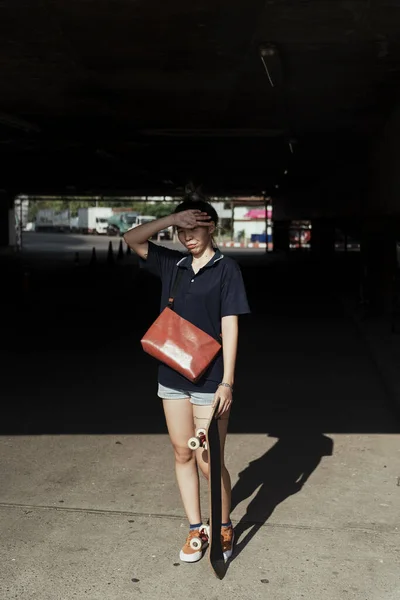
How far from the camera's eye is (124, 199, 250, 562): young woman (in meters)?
4.30

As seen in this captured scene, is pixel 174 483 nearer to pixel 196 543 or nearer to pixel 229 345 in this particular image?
pixel 196 543

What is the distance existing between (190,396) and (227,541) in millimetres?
848

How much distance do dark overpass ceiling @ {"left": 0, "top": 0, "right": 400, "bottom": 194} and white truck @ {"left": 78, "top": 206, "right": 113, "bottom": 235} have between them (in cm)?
7048

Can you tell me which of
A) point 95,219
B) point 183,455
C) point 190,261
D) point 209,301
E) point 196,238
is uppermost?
point 95,219

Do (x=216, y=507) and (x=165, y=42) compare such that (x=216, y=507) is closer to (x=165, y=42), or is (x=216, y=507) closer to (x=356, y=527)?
(x=356, y=527)

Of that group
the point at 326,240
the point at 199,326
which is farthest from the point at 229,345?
the point at 326,240

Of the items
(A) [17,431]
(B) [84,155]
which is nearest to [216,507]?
(A) [17,431]

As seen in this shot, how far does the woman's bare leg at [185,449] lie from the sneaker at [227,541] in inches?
6.1

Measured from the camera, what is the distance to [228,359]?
426cm

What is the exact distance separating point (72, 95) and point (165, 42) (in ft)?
13.6

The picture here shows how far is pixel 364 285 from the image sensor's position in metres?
16.2

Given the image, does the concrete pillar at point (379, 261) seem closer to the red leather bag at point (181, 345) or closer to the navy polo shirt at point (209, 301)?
the navy polo shirt at point (209, 301)

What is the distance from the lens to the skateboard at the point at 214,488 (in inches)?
165

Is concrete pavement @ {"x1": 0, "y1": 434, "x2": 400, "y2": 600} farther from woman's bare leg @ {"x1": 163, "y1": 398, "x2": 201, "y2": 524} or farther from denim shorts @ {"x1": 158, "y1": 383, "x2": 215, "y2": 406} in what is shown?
denim shorts @ {"x1": 158, "y1": 383, "x2": 215, "y2": 406}
